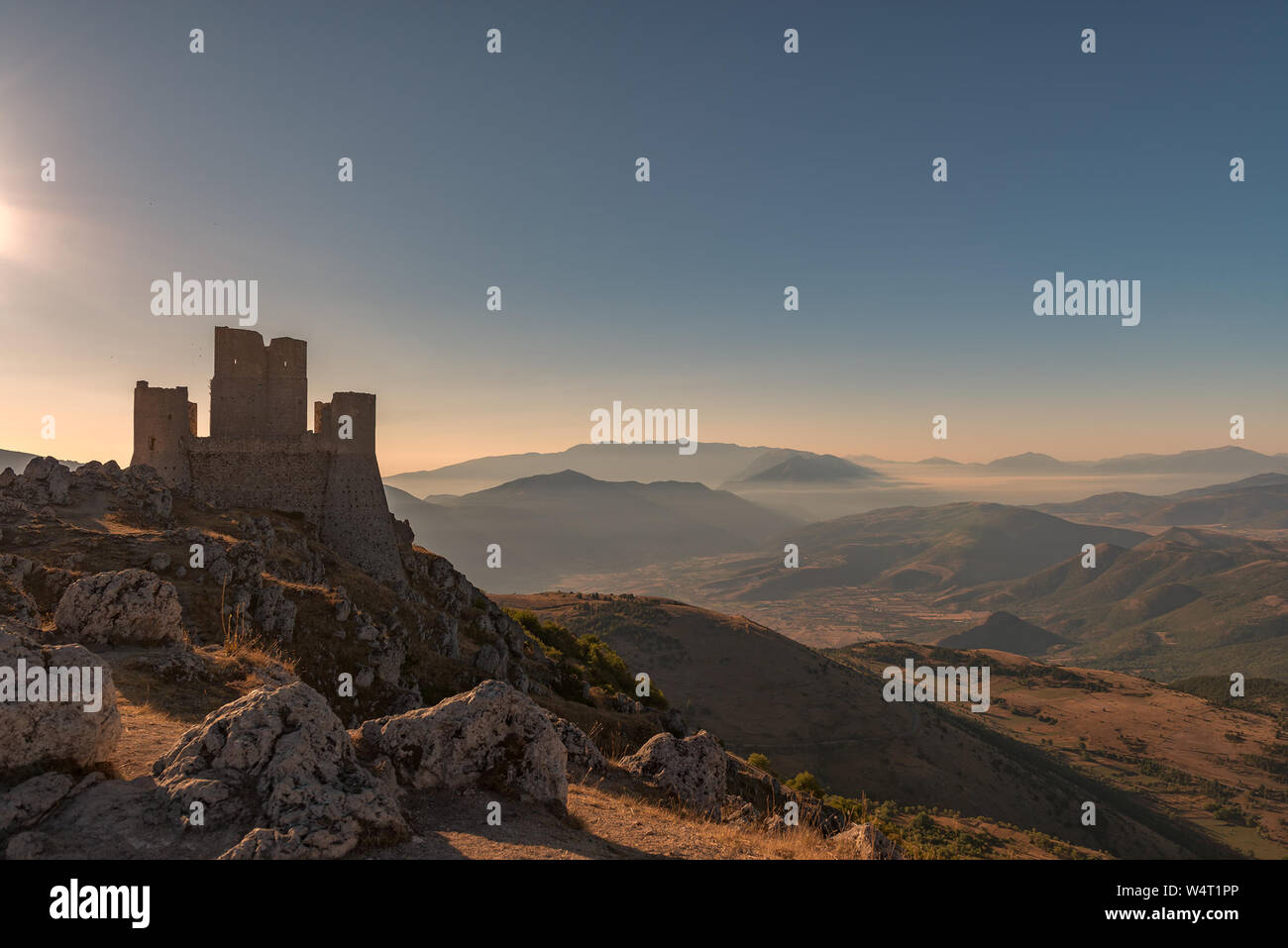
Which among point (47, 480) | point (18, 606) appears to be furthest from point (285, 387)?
point (18, 606)

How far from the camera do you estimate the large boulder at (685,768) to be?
14375 mm

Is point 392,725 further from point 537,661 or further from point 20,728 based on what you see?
point 537,661

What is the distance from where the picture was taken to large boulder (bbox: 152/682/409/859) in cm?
660

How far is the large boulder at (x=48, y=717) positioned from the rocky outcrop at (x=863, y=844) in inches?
421

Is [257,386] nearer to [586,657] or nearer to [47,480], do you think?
[47,480]

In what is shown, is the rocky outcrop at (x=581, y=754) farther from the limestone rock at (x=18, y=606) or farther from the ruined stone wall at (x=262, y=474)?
the ruined stone wall at (x=262, y=474)

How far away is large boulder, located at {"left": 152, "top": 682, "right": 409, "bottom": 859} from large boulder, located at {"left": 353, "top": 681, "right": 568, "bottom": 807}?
119cm

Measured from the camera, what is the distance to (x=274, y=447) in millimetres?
36844

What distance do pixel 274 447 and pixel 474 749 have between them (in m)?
33.5

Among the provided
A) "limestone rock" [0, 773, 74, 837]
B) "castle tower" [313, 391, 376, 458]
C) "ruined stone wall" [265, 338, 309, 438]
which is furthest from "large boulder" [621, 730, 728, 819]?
"ruined stone wall" [265, 338, 309, 438]

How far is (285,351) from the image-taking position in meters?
37.2

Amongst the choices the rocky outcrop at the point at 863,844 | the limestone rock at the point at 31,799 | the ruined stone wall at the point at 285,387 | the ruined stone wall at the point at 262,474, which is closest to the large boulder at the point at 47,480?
the ruined stone wall at the point at 262,474
